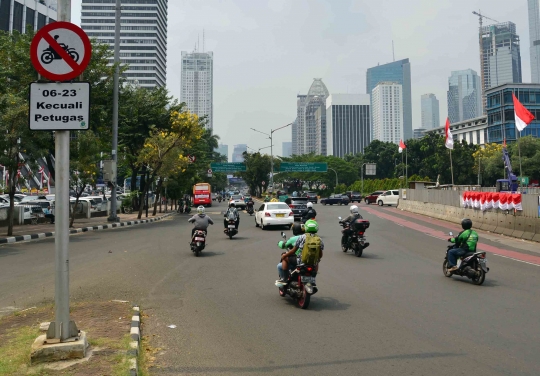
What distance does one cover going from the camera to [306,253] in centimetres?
784

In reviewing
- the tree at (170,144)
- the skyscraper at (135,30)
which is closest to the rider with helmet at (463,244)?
the tree at (170,144)

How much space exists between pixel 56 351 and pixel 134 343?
2.94 feet

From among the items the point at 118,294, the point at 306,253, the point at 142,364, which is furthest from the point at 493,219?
the point at 142,364

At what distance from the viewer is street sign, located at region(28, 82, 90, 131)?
5.06 meters

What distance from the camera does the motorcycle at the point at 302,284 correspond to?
25.3 ft

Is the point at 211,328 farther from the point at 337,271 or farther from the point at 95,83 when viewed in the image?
the point at 95,83

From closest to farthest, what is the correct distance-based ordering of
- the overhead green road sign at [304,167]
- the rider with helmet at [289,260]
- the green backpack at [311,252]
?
1. the green backpack at [311,252]
2. the rider with helmet at [289,260]
3. the overhead green road sign at [304,167]

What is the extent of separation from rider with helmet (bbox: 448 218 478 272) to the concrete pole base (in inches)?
311

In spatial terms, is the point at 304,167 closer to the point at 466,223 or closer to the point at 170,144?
the point at 170,144

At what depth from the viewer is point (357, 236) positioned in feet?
47.0

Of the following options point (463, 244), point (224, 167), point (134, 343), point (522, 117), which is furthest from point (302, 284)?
point (224, 167)

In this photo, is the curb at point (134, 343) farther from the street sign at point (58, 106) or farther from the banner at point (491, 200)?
the banner at point (491, 200)

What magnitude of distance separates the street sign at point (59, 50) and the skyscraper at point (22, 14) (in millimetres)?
74439

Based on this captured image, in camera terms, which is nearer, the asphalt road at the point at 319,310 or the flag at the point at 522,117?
the asphalt road at the point at 319,310
